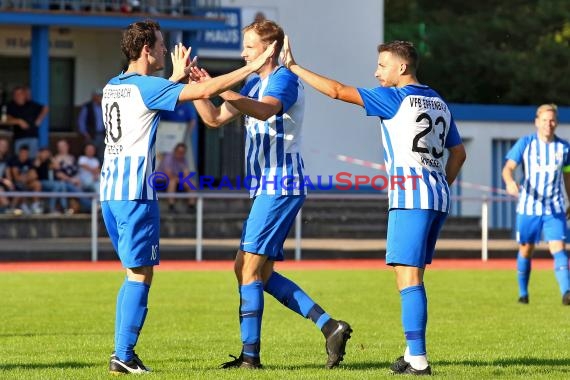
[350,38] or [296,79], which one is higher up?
[350,38]

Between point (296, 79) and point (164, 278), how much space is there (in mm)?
9701

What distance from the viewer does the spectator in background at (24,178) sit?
22953 millimetres

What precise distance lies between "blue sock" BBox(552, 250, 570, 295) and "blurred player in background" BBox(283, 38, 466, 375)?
6.12m

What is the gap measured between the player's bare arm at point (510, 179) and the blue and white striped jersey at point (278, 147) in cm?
527

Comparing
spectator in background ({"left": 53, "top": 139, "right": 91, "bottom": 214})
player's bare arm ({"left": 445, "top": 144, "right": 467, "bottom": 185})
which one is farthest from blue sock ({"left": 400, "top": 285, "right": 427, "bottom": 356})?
spectator in background ({"left": 53, "top": 139, "right": 91, "bottom": 214})

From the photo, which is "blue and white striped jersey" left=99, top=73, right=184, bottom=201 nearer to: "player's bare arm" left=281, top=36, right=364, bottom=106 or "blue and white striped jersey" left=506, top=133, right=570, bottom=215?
"player's bare arm" left=281, top=36, right=364, bottom=106

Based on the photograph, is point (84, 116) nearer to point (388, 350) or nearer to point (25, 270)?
point (25, 270)

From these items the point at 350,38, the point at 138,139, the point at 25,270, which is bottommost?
the point at 25,270

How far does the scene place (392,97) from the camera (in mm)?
8141

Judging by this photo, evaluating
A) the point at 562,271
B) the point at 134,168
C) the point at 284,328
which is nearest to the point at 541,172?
the point at 562,271

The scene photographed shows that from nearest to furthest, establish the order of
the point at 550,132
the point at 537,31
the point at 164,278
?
the point at 550,132
the point at 164,278
the point at 537,31

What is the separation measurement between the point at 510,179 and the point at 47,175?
1144 centimetres

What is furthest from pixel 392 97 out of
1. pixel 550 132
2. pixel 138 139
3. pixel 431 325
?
pixel 550 132

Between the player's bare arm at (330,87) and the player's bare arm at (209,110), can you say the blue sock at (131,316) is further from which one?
the player's bare arm at (330,87)
